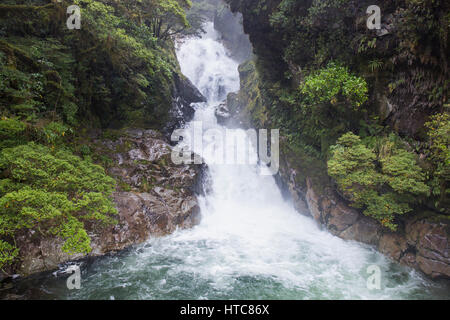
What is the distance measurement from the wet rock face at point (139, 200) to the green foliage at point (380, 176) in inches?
236

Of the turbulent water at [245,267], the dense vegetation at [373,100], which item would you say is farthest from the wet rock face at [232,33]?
the turbulent water at [245,267]

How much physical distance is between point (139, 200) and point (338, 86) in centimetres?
803

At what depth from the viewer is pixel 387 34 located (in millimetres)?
7113

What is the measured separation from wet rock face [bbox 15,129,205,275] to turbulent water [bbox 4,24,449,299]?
47 centimetres

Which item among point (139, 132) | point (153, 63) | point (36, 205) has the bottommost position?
point (36, 205)

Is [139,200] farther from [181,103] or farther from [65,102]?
[181,103]

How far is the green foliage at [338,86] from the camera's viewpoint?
7621 millimetres

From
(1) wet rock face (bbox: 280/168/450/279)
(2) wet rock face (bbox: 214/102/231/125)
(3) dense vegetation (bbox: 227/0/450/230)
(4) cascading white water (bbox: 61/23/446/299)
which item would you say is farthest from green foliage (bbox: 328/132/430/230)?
(2) wet rock face (bbox: 214/102/231/125)

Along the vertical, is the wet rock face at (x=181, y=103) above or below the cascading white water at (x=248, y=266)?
above

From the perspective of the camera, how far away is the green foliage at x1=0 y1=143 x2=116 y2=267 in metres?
4.53

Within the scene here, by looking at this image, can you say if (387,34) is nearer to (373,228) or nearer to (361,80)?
(361,80)

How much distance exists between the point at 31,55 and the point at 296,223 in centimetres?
1148

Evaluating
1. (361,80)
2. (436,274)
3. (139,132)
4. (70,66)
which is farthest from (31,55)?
(436,274)

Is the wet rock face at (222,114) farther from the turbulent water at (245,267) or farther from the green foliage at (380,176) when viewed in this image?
the green foliage at (380,176)
